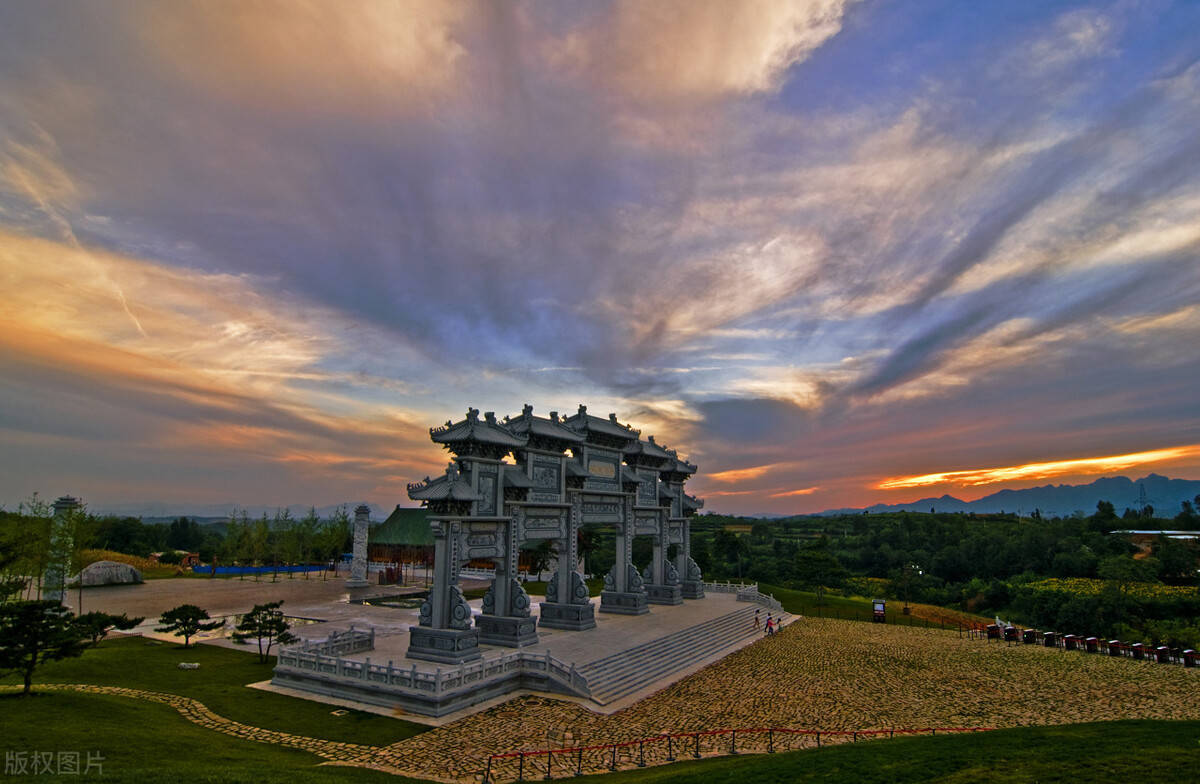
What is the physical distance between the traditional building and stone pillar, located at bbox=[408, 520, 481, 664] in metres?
0.04

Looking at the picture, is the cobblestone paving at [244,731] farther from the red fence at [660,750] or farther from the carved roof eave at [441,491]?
the carved roof eave at [441,491]

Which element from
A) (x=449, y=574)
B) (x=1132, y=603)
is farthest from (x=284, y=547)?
(x=1132, y=603)

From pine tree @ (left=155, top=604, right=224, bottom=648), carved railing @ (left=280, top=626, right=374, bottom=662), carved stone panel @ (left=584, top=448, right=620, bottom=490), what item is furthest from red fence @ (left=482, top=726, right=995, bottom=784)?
pine tree @ (left=155, top=604, right=224, bottom=648)

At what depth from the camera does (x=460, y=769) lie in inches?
532

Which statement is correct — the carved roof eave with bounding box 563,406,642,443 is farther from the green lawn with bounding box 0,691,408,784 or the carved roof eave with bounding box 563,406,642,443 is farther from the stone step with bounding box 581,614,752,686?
the green lawn with bounding box 0,691,408,784

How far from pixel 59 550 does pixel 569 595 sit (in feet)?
89.0

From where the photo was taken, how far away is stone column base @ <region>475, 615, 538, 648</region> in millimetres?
23266

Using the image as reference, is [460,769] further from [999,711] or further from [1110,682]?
[1110,682]

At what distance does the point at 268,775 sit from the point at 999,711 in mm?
19703

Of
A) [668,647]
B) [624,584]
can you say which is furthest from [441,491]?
[624,584]

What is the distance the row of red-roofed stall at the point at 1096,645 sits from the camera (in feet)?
84.5

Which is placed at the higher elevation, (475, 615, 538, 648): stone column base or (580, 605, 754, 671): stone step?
(475, 615, 538, 648): stone column base

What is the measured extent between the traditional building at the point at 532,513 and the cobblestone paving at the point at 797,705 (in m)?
4.77

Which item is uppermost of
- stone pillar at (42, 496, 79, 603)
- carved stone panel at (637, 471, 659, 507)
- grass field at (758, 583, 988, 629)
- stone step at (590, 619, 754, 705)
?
carved stone panel at (637, 471, 659, 507)
